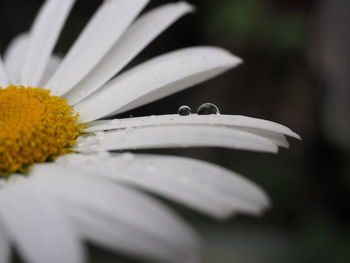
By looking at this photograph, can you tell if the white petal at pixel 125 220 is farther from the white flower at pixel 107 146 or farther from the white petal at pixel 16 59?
the white petal at pixel 16 59

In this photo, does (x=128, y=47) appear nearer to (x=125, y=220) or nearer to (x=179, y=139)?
(x=179, y=139)

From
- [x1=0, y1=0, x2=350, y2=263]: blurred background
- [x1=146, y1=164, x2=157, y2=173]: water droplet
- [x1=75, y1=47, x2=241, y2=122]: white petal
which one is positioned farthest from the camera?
[x1=0, y1=0, x2=350, y2=263]: blurred background

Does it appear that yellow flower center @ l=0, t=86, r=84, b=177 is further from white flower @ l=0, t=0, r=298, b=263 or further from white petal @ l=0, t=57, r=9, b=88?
white petal @ l=0, t=57, r=9, b=88

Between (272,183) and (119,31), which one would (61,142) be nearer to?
(119,31)

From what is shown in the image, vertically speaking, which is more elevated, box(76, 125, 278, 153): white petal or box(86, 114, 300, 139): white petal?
box(86, 114, 300, 139): white petal

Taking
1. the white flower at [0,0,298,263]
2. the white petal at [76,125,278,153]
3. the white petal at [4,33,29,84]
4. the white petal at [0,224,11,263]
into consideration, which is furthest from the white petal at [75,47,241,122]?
the white petal at [0,224,11,263]

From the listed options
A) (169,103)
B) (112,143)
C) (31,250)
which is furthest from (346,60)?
(31,250)
